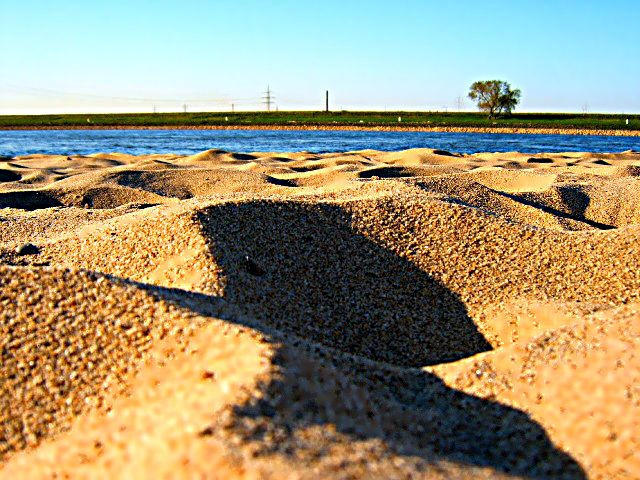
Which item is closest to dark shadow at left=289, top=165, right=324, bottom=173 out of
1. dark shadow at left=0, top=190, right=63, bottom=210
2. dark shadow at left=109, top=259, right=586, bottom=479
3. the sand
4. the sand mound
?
dark shadow at left=0, top=190, right=63, bottom=210

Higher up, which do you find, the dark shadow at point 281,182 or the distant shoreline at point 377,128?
the distant shoreline at point 377,128

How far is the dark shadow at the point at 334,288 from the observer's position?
101 inches

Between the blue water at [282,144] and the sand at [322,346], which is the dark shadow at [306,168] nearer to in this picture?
the sand at [322,346]

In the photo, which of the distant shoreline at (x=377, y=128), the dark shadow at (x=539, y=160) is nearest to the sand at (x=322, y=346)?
the dark shadow at (x=539, y=160)

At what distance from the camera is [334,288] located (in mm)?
2934

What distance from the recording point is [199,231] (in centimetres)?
316

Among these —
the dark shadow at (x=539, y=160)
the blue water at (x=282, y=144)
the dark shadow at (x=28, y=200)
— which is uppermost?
the dark shadow at (x=539, y=160)

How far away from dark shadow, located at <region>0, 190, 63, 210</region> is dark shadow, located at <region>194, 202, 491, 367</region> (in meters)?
3.59

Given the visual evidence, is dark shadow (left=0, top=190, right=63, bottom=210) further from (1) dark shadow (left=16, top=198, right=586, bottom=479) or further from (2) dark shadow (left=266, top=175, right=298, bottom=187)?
(1) dark shadow (left=16, top=198, right=586, bottom=479)

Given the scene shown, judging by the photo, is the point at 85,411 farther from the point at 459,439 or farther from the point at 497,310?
the point at 497,310

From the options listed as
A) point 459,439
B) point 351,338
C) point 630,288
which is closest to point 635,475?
point 459,439

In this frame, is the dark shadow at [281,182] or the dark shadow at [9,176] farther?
the dark shadow at [9,176]

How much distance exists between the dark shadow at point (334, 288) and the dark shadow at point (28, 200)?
11.8 ft

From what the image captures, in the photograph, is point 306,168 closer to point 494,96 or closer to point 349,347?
point 349,347
